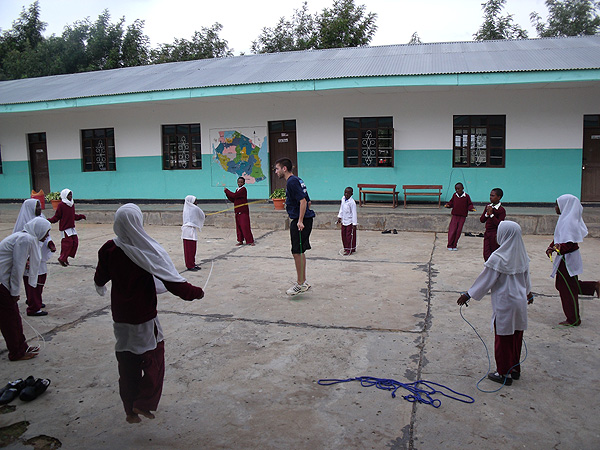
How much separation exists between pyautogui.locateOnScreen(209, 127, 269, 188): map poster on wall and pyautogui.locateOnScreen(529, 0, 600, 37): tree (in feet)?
68.4

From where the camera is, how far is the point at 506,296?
379cm

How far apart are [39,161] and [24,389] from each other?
49.9ft

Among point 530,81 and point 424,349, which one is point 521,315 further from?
point 530,81

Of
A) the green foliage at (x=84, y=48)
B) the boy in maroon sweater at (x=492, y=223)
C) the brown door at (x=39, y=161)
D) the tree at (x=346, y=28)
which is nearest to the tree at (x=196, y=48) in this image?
the green foliage at (x=84, y=48)

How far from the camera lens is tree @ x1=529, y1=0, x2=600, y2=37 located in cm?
2634

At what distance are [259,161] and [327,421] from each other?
1153 cm

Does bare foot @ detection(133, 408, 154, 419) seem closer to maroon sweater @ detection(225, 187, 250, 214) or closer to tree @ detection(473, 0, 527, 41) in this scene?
maroon sweater @ detection(225, 187, 250, 214)

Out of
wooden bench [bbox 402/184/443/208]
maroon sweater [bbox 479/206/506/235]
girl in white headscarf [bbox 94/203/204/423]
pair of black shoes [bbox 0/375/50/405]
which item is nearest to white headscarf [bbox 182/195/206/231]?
pair of black shoes [bbox 0/375/50/405]

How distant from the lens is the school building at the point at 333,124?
39.2 ft

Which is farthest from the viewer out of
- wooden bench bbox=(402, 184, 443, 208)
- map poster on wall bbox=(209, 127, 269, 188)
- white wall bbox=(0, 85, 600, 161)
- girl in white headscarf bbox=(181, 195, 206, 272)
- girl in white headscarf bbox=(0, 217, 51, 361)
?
map poster on wall bbox=(209, 127, 269, 188)

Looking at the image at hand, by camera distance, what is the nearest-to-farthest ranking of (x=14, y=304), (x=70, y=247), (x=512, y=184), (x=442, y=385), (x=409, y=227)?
(x=442, y=385)
(x=14, y=304)
(x=70, y=247)
(x=409, y=227)
(x=512, y=184)

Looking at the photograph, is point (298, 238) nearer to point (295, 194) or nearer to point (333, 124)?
point (295, 194)

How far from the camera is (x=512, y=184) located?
1243 centimetres

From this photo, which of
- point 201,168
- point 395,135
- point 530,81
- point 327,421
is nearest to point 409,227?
point 395,135
